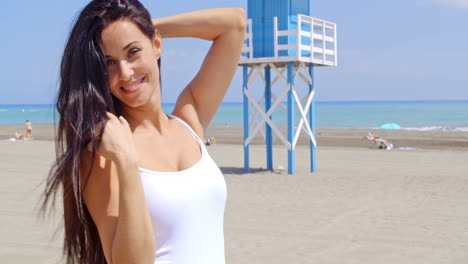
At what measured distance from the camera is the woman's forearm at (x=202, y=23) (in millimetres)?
2154

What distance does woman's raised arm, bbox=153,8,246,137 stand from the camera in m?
2.18

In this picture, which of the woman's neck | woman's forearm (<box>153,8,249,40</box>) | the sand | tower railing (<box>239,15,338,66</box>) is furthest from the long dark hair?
tower railing (<box>239,15,338,66</box>)

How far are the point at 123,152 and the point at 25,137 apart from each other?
27896mm

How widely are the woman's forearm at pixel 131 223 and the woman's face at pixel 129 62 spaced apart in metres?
0.29

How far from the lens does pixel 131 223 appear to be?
1556 millimetres

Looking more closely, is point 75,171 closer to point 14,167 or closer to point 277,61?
point 277,61

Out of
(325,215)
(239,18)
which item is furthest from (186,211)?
(325,215)

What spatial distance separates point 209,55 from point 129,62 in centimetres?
58

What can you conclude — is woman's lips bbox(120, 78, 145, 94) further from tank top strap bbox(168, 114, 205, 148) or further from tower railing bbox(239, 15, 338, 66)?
tower railing bbox(239, 15, 338, 66)

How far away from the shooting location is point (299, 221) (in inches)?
307

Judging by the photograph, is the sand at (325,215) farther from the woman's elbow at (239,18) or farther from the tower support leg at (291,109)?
the woman's elbow at (239,18)

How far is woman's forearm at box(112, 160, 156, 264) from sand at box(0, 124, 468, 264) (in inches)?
118

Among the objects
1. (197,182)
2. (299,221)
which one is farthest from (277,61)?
(197,182)

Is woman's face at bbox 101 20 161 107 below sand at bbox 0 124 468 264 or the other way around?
the other way around
